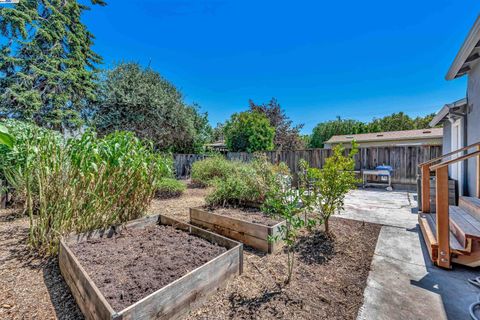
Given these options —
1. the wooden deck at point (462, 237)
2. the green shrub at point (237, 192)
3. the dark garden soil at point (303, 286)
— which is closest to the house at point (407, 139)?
the wooden deck at point (462, 237)

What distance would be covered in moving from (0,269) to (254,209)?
3.42 metres

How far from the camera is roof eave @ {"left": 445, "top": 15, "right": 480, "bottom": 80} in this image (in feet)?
10.4

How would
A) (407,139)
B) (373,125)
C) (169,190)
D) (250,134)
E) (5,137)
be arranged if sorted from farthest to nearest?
(373,125), (407,139), (250,134), (169,190), (5,137)

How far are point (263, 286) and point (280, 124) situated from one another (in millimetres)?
17091

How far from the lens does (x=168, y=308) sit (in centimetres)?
149

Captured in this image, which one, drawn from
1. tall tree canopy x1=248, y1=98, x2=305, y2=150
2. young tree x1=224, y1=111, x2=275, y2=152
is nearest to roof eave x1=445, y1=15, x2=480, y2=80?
young tree x1=224, y1=111, x2=275, y2=152

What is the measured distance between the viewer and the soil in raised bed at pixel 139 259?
5.45ft

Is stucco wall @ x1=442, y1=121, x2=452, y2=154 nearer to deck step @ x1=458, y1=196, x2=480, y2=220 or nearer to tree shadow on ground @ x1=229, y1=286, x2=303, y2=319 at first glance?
deck step @ x1=458, y1=196, x2=480, y2=220

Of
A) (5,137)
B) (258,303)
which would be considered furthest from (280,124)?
(5,137)

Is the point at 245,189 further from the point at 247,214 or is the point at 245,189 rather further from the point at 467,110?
the point at 467,110

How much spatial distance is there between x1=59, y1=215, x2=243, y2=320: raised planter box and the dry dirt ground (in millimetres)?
106

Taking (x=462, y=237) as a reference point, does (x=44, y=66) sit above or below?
above

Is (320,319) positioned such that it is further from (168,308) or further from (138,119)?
→ (138,119)

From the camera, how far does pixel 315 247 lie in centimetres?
287
